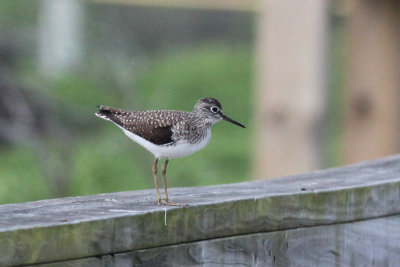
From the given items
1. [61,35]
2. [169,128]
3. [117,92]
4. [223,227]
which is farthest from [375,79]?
[61,35]

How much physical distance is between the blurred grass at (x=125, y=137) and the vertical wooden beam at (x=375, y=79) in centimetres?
217

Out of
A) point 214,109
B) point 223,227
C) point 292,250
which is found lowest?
point 292,250

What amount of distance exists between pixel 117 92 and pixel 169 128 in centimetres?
455

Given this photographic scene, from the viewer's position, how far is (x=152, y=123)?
414 centimetres

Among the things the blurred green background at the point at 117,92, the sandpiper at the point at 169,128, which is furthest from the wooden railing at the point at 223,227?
the blurred green background at the point at 117,92

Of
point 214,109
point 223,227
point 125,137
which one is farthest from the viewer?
point 125,137

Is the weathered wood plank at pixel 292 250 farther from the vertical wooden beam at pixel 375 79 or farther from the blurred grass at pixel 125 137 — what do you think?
the blurred grass at pixel 125 137

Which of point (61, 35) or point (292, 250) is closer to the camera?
point (292, 250)

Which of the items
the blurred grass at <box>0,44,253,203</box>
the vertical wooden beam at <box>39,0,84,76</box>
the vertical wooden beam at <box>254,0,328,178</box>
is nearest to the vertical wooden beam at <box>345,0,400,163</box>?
the vertical wooden beam at <box>254,0,328,178</box>

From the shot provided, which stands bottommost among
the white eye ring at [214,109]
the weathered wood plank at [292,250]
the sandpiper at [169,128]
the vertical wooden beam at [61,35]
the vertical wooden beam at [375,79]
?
the weathered wood plank at [292,250]

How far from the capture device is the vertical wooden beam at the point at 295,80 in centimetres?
634

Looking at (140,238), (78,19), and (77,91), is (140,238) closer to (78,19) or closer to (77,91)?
(77,91)

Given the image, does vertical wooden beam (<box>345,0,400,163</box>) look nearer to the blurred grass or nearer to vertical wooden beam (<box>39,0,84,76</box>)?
the blurred grass

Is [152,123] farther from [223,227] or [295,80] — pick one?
[295,80]
